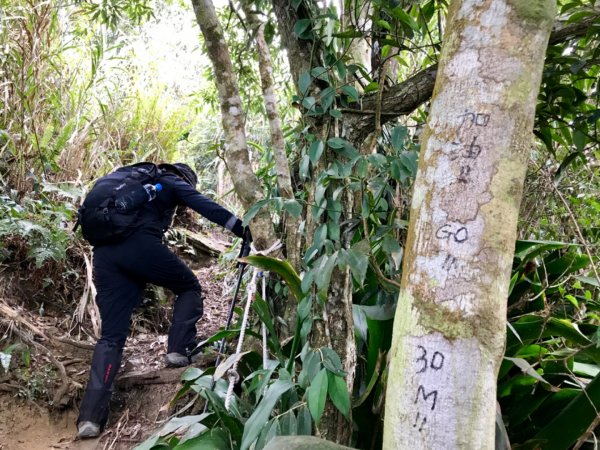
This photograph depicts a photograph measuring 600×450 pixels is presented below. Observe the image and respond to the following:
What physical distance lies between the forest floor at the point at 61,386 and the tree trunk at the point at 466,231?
2348mm

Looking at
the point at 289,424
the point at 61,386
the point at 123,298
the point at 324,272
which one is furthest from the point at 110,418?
the point at 324,272

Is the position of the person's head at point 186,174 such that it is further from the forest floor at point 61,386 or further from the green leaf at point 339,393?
the green leaf at point 339,393

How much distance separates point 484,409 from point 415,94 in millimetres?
1482

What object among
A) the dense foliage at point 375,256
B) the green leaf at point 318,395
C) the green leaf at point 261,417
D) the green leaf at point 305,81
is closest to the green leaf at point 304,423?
the dense foliage at point 375,256

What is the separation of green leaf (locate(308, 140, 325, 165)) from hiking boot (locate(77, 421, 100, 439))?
7.60ft

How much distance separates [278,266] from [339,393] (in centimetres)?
59

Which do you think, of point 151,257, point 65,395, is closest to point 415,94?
point 151,257

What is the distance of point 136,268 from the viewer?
3531mm

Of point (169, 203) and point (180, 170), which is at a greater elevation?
point (180, 170)

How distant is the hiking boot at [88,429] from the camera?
3.21 metres

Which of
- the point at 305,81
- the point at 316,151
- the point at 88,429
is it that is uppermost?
the point at 305,81

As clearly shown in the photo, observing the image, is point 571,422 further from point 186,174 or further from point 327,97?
point 186,174

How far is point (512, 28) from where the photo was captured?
3.54 feet

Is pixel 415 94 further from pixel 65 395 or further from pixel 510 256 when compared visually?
pixel 65 395
